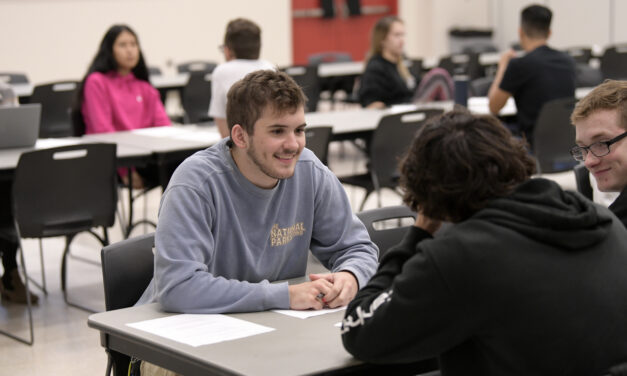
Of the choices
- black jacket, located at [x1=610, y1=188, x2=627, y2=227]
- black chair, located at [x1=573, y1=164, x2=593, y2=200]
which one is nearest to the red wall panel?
black chair, located at [x1=573, y1=164, x2=593, y2=200]

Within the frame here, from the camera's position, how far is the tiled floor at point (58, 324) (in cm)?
373

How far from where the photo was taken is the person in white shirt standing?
503cm

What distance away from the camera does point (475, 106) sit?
5.87 meters

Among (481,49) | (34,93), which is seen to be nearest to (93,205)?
(34,93)

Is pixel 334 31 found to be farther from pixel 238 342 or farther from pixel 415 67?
pixel 238 342

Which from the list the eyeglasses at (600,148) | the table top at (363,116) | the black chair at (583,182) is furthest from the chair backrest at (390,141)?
the eyeglasses at (600,148)

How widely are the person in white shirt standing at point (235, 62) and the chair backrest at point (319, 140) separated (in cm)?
60

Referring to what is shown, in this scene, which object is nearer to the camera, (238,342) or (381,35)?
(238,342)

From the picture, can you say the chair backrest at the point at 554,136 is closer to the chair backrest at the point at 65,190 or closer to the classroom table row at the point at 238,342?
the chair backrest at the point at 65,190

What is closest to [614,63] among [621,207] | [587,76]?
[587,76]

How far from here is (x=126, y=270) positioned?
7.91ft

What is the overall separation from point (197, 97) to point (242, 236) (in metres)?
5.22

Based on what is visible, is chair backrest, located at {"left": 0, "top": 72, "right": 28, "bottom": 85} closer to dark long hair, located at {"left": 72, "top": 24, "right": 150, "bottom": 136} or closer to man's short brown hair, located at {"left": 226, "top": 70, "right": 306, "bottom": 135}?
dark long hair, located at {"left": 72, "top": 24, "right": 150, "bottom": 136}

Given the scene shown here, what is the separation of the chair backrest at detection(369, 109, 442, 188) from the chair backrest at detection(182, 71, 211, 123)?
2.63 m
